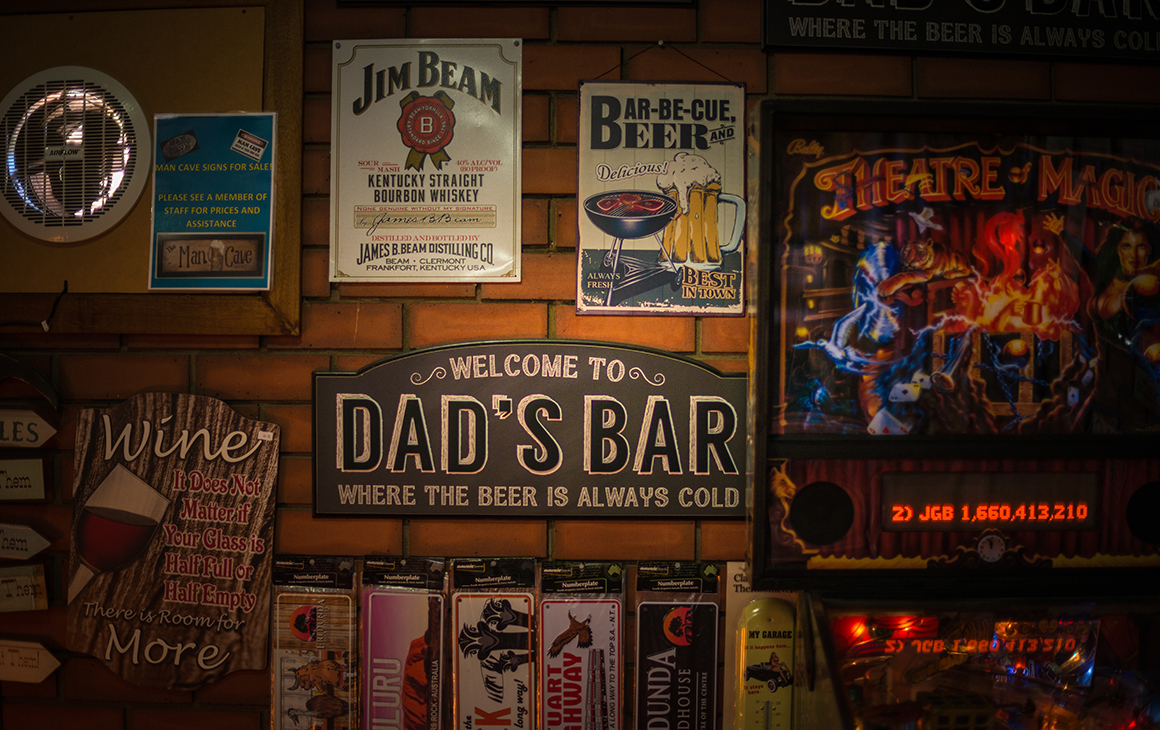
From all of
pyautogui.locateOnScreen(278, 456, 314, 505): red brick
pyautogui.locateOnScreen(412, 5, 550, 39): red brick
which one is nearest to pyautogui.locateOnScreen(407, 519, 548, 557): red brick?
pyautogui.locateOnScreen(278, 456, 314, 505): red brick

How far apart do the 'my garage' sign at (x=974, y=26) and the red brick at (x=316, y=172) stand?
1.17 metres

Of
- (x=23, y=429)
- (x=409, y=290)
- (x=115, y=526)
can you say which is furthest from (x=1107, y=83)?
(x=23, y=429)

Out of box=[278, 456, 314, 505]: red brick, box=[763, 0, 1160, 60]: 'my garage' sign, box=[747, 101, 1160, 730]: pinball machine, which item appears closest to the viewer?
box=[747, 101, 1160, 730]: pinball machine

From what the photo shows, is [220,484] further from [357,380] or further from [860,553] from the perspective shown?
[860,553]

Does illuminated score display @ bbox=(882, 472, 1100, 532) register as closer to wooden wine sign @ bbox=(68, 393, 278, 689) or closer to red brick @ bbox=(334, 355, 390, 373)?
red brick @ bbox=(334, 355, 390, 373)

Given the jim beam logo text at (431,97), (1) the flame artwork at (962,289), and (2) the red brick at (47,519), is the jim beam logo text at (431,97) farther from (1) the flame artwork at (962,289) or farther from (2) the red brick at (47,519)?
(2) the red brick at (47,519)

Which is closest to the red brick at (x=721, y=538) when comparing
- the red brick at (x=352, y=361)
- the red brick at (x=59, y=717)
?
the red brick at (x=352, y=361)

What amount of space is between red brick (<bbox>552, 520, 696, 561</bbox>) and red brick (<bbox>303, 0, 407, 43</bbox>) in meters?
1.36

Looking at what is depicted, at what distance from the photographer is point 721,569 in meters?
1.55

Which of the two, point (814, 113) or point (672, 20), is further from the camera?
point (672, 20)

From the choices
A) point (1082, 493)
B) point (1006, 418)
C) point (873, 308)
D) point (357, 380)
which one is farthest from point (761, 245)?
point (357, 380)

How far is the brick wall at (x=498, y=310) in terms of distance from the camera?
1539mm

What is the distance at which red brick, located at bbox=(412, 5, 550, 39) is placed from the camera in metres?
1.55

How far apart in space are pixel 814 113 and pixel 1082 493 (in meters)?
0.88
